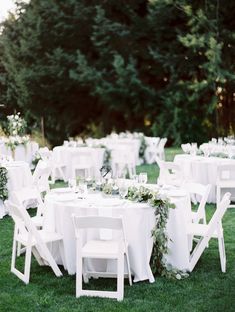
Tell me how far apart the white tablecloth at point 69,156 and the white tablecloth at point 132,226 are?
7.55 meters

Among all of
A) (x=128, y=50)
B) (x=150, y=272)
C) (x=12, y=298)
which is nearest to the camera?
(x=12, y=298)

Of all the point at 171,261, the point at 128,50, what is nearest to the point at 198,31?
the point at 128,50

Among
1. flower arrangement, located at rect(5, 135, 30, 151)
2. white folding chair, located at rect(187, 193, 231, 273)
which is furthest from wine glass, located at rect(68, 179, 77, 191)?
flower arrangement, located at rect(5, 135, 30, 151)

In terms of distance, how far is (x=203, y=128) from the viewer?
27.3 metres

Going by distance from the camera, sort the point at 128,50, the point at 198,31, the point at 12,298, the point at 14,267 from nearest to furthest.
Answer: the point at 12,298 → the point at 14,267 → the point at 198,31 → the point at 128,50

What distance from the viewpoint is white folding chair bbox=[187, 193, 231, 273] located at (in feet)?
19.7

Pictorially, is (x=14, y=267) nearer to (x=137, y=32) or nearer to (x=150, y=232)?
(x=150, y=232)

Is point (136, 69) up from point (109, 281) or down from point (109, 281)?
up

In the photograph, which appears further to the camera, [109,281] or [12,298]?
[109,281]

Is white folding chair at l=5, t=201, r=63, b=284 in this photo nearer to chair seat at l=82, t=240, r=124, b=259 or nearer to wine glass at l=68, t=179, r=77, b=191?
chair seat at l=82, t=240, r=124, b=259

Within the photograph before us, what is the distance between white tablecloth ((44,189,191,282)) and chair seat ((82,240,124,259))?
0.32 m

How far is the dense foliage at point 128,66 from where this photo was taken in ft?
86.0

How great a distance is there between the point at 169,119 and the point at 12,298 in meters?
22.1

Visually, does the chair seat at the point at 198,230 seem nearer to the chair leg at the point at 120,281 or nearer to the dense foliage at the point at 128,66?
the chair leg at the point at 120,281
